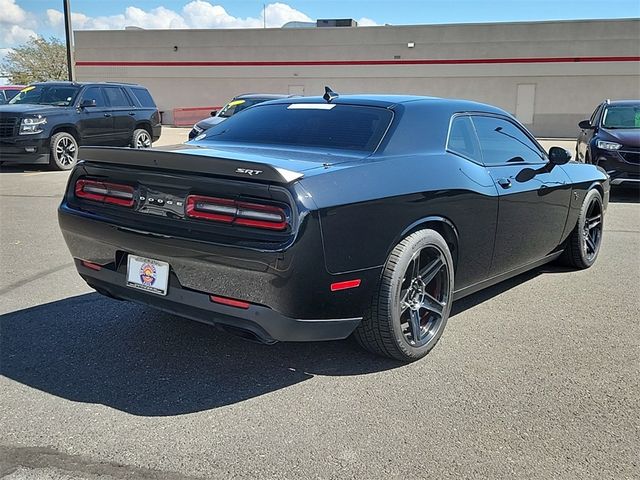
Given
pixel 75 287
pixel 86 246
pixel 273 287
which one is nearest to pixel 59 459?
pixel 273 287

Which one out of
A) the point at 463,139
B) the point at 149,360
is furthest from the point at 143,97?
the point at 149,360

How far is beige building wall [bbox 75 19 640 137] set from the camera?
30047 mm

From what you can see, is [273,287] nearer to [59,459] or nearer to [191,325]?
[59,459]

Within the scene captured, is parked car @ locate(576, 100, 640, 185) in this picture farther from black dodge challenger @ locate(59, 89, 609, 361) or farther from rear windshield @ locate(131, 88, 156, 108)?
rear windshield @ locate(131, 88, 156, 108)

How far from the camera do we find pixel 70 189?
148 inches

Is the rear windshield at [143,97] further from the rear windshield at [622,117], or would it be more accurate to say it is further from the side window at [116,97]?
the rear windshield at [622,117]

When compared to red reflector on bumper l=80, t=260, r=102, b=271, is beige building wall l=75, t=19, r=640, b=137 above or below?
above

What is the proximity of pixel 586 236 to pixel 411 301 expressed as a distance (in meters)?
2.96

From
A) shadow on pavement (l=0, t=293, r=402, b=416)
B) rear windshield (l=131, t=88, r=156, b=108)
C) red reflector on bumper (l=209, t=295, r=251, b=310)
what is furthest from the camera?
rear windshield (l=131, t=88, r=156, b=108)

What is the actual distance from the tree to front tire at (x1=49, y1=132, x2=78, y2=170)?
42.3 m

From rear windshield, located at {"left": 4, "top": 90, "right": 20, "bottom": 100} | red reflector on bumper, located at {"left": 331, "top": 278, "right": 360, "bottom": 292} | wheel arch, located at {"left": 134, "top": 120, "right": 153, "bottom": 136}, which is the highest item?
rear windshield, located at {"left": 4, "top": 90, "right": 20, "bottom": 100}

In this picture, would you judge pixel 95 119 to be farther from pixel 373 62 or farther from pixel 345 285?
pixel 373 62

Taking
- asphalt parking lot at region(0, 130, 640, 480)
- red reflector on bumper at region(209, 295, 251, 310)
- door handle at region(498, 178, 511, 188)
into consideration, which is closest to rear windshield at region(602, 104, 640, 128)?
asphalt parking lot at region(0, 130, 640, 480)

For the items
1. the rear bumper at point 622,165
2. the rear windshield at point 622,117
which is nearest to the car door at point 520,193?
the rear bumper at point 622,165
